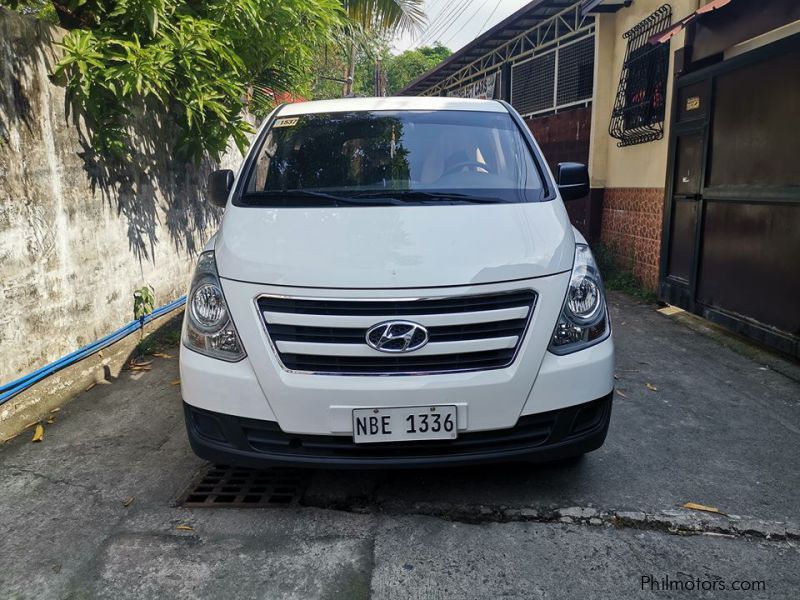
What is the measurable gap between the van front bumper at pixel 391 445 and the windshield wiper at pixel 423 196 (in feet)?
3.55

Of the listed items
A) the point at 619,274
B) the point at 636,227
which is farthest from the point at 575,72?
the point at 619,274

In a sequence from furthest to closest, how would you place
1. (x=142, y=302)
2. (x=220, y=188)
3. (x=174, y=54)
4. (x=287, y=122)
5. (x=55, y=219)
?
1. (x=142, y=302)
2. (x=174, y=54)
3. (x=55, y=219)
4. (x=287, y=122)
5. (x=220, y=188)

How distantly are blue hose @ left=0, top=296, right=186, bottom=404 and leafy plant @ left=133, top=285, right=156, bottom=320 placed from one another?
41 mm

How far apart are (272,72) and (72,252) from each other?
4.04 metres

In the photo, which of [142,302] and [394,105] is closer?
[394,105]

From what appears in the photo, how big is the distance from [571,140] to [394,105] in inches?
251

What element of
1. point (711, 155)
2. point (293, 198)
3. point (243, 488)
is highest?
point (711, 155)

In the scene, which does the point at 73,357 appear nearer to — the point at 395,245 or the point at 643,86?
the point at 395,245

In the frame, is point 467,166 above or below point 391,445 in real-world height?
above

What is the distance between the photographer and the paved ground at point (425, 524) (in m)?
2.27

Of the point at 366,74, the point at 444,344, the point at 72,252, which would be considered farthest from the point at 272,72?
the point at 366,74

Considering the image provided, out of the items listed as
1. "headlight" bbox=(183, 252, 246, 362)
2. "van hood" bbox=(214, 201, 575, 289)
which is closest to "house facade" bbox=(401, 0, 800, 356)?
"van hood" bbox=(214, 201, 575, 289)

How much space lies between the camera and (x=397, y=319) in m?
2.46

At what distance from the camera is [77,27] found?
4.59m
